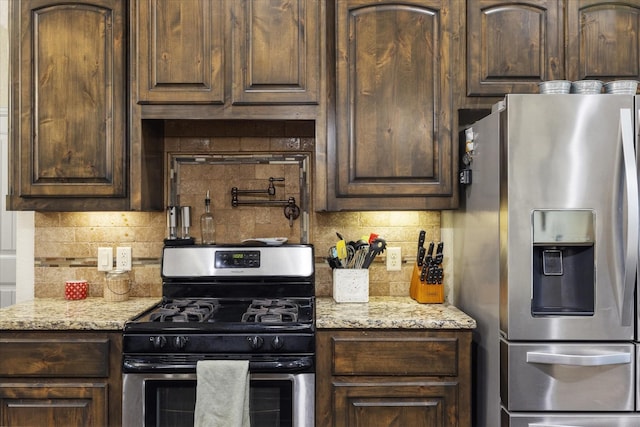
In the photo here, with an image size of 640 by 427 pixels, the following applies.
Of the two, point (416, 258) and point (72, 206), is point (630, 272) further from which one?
point (72, 206)

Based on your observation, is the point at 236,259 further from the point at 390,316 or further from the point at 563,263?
the point at 563,263

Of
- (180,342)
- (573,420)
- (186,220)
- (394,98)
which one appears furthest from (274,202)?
(573,420)

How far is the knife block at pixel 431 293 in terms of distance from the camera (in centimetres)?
238

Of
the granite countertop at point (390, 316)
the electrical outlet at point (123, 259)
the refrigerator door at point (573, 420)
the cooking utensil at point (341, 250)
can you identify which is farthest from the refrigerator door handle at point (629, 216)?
the electrical outlet at point (123, 259)

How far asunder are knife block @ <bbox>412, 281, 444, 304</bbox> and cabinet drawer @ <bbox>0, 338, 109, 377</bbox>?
1389mm

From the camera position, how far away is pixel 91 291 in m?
2.58

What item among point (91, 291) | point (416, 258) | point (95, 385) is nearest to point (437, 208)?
point (416, 258)

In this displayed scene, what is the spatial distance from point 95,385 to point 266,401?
2.21 ft

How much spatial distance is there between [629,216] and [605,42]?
0.95 metres

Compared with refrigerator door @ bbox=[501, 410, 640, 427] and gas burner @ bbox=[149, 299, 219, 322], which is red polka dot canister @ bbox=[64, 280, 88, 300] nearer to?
gas burner @ bbox=[149, 299, 219, 322]

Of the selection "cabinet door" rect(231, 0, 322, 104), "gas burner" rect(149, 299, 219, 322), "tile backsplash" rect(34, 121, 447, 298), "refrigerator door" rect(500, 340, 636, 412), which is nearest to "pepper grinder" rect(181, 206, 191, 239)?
"tile backsplash" rect(34, 121, 447, 298)

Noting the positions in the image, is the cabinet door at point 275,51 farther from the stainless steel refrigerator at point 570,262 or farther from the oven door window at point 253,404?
the oven door window at point 253,404

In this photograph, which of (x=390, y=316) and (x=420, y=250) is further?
(x=420, y=250)

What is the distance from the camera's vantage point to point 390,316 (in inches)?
81.6
